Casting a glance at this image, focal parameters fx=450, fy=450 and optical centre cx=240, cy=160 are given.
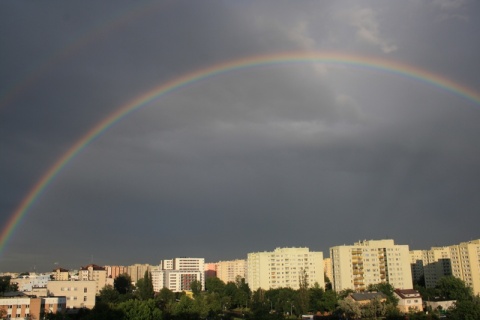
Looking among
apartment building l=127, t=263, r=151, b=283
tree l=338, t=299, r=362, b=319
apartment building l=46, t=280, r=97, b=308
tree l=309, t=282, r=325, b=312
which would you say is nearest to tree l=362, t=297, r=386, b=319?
tree l=338, t=299, r=362, b=319

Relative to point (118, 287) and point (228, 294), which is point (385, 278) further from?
point (118, 287)

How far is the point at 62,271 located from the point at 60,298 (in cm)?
4534

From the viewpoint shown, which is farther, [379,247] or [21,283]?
[21,283]

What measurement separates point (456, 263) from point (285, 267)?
27.6m

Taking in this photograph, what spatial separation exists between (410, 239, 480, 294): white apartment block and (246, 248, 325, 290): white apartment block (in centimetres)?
2004

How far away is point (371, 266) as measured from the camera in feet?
218

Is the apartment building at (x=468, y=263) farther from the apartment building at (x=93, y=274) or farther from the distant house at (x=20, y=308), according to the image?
the apartment building at (x=93, y=274)

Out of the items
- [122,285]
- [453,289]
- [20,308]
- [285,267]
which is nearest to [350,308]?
[453,289]

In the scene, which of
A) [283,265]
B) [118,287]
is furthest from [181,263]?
[283,265]

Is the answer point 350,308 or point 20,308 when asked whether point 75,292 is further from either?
point 350,308

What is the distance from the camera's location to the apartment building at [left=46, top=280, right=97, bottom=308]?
4544 cm

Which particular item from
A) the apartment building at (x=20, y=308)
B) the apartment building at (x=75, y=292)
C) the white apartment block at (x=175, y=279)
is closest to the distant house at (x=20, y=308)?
the apartment building at (x=20, y=308)

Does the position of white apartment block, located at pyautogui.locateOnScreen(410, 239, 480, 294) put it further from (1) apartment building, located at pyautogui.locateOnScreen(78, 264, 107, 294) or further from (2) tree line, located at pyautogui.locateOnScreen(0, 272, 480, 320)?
(1) apartment building, located at pyautogui.locateOnScreen(78, 264, 107, 294)

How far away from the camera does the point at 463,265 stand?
68.7 metres
